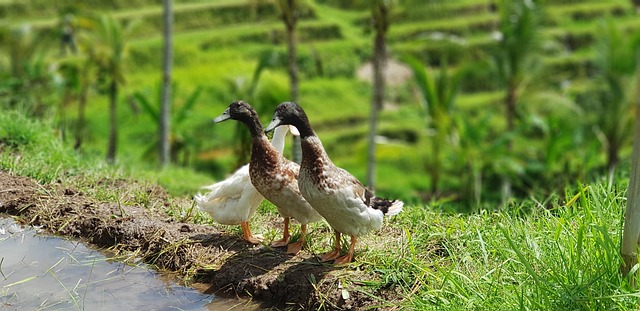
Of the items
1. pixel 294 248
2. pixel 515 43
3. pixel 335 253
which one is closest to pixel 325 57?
pixel 515 43

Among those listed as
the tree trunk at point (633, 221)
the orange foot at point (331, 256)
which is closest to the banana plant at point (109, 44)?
the orange foot at point (331, 256)

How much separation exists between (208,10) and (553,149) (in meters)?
16.5

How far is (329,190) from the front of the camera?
14.5 feet

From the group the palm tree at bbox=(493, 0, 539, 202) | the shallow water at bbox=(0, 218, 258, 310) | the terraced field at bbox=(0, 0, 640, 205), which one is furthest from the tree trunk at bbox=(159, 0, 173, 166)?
the shallow water at bbox=(0, 218, 258, 310)

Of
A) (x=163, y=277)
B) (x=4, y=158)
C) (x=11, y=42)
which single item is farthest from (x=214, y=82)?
(x=163, y=277)

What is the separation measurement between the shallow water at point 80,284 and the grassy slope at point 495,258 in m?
0.76

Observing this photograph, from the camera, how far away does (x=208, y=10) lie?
29453mm

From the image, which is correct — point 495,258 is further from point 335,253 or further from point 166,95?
point 166,95

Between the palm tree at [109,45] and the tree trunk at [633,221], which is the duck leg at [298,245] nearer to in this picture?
the tree trunk at [633,221]

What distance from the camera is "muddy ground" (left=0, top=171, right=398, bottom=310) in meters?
4.43

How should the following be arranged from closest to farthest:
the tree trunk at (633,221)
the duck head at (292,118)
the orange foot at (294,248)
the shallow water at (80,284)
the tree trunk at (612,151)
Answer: the tree trunk at (633,221)
the shallow water at (80,284)
the duck head at (292,118)
the orange foot at (294,248)
the tree trunk at (612,151)

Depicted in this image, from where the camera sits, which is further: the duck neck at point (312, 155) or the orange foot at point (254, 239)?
the orange foot at point (254, 239)

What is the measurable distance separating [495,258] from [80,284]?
2.33 metres

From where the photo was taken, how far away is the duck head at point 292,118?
14.9ft
